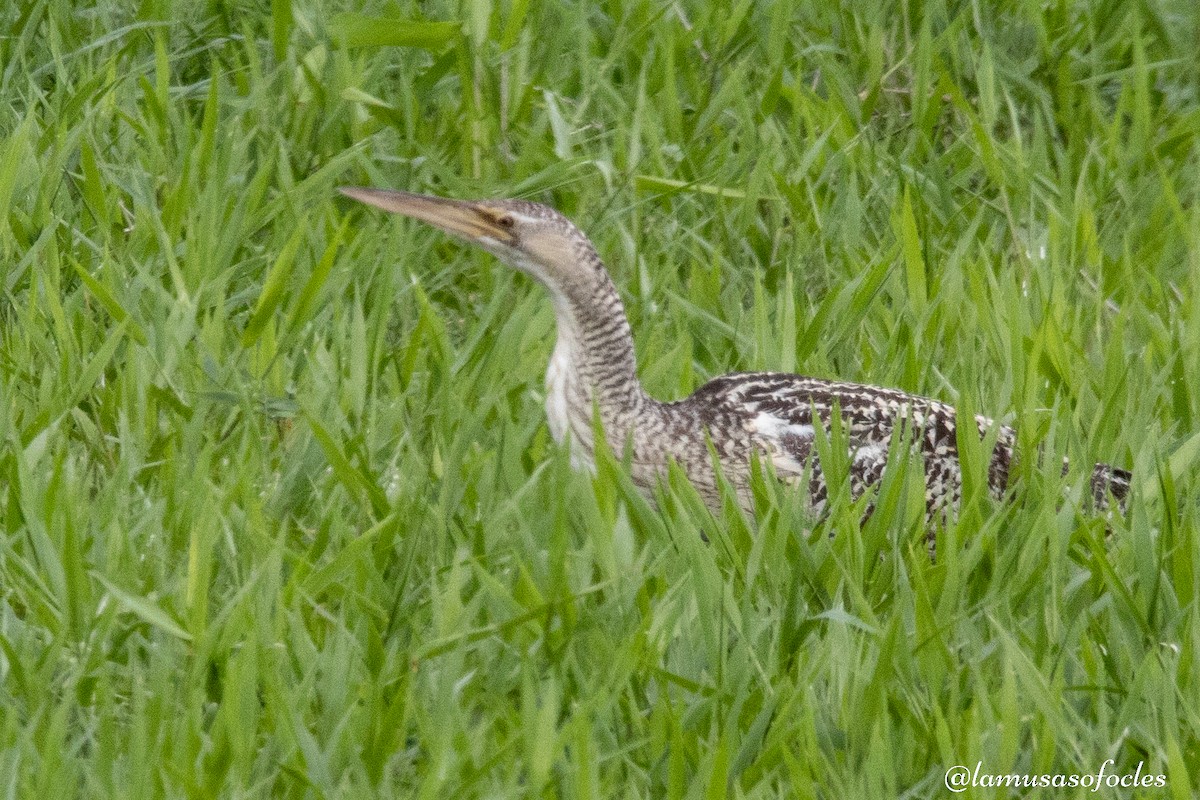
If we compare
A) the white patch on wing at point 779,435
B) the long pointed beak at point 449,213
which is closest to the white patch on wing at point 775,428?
the white patch on wing at point 779,435

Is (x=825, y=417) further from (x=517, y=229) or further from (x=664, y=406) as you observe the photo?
(x=517, y=229)

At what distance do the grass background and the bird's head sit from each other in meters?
0.29

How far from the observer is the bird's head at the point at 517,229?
5.17 meters

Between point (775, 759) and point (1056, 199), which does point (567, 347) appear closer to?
point (775, 759)

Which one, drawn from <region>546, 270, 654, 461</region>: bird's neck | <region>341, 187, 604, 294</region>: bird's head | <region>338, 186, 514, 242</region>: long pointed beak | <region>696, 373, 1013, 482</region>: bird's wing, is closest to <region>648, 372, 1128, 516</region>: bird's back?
<region>696, 373, 1013, 482</region>: bird's wing

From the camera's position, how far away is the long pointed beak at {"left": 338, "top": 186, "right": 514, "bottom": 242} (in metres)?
5.22

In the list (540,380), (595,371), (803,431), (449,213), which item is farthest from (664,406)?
(449,213)

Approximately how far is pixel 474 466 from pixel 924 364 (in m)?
1.49

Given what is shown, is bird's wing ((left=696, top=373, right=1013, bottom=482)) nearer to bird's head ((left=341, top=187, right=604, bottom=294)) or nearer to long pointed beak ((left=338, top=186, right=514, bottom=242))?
bird's head ((left=341, top=187, right=604, bottom=294))

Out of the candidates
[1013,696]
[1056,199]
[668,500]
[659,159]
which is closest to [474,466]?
[668,500]

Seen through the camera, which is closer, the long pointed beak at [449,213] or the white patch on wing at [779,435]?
the white patch on wing at [779,435]

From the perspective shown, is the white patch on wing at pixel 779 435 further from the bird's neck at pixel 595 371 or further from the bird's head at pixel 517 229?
the bird's head at pixel 517 229

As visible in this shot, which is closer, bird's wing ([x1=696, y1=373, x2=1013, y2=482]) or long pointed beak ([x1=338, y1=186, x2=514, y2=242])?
bird's wing ([x1=696, y1=373, x2=1013, y2=482])

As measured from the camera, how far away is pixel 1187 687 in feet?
13.0
